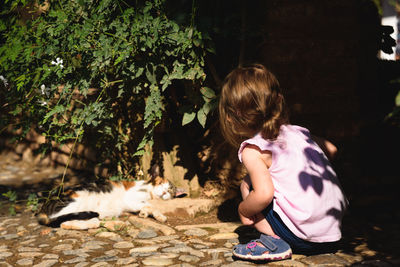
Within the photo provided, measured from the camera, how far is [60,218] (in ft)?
11.2

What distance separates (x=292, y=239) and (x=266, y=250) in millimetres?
163

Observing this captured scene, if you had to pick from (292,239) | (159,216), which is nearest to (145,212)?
(159,216)

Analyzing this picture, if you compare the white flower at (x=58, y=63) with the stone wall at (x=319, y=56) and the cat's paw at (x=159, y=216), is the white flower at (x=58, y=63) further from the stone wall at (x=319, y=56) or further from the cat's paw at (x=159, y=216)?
the stone wall at (x=319, y=56)

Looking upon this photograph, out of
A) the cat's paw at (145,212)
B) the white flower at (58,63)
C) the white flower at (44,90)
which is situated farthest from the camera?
the cat's paw at (145,212)

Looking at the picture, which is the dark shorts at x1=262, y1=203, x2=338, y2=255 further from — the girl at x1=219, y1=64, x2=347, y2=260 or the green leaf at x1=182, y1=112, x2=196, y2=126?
the green leaf at x1=182, y1=112, x2=196, y2=126

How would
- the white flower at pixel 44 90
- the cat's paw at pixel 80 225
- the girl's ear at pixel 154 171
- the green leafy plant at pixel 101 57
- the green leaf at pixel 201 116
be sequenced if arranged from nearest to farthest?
the green leafy plant at pixel 101 57
the green leaf at pixel 201 116
the cat's paw at pixel 80 225
the white flower at pixel 44 90
the girl's ear at pixel 154 171

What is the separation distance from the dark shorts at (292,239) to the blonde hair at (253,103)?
0.45 m

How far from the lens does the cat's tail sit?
3.39 metres

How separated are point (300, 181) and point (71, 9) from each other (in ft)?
7.06

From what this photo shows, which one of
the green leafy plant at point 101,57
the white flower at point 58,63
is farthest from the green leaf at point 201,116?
the white flower at point 58,63

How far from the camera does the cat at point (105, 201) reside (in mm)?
3416

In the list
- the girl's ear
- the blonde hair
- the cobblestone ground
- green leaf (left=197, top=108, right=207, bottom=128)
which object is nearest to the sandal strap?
the cobblestone ground

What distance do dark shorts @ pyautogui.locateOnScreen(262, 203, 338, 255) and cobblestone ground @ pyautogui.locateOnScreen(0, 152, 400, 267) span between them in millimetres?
51

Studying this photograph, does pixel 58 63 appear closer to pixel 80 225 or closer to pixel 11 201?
pixel 80 225
